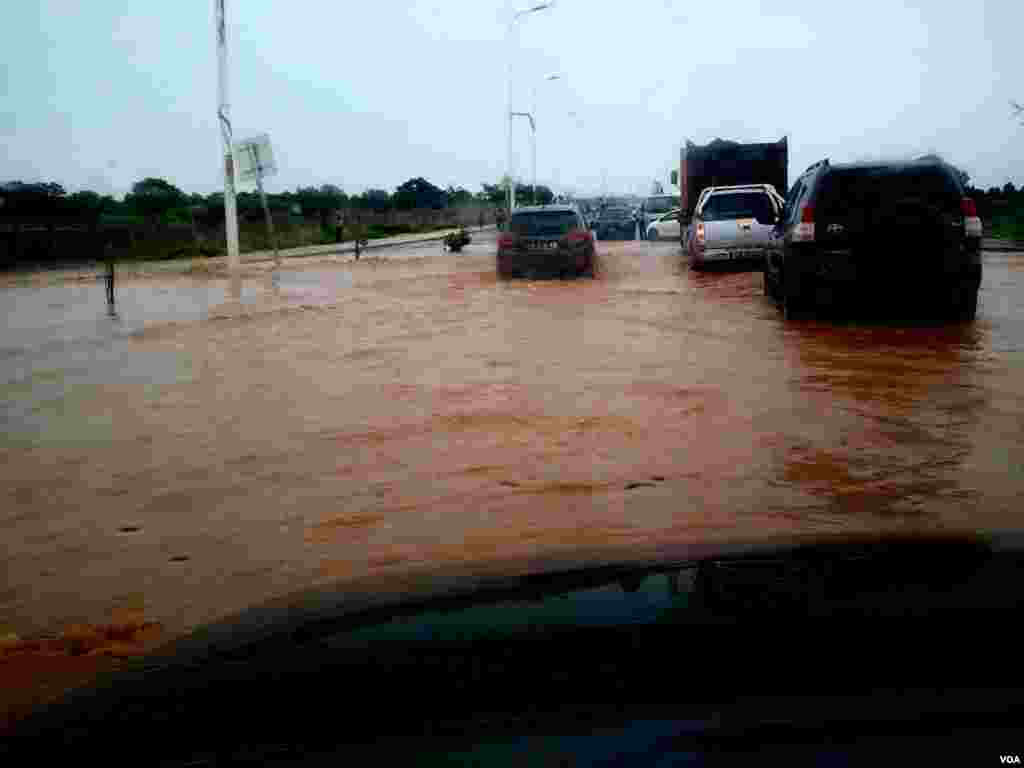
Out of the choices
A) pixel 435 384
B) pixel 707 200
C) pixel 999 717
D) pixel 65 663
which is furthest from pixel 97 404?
pixel 707 200

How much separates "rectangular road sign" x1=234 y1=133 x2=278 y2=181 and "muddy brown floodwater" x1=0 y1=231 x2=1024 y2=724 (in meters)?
11.5

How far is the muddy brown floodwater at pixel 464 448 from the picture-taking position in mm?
4566

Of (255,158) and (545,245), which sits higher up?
(255,158)

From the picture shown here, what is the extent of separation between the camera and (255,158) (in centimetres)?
2431

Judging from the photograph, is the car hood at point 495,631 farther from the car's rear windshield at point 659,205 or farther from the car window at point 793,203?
the car's rear windshield at point 659,205

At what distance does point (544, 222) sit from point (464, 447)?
14.2m

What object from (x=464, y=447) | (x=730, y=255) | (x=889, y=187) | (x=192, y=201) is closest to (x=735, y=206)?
(x=730, y=255)

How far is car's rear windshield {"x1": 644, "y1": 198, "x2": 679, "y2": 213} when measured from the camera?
4597 cm

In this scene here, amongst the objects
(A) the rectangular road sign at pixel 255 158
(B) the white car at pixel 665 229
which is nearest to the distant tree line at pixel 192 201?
(A) the rectangular road sign at pixel 255 158

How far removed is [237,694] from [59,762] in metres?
0.29

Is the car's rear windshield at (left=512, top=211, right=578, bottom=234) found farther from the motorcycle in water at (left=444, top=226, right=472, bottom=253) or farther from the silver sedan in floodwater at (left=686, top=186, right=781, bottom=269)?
the motorcycle in water at (left=444, top=226, right=472, bottom=253)

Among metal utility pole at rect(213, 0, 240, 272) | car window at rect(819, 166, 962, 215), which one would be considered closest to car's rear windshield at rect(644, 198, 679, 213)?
metal utility pole at rect(213, 0, 240, 272)

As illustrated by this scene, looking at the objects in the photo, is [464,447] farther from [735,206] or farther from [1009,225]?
[1009,225]

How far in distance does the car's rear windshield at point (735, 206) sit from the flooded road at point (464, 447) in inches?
263
